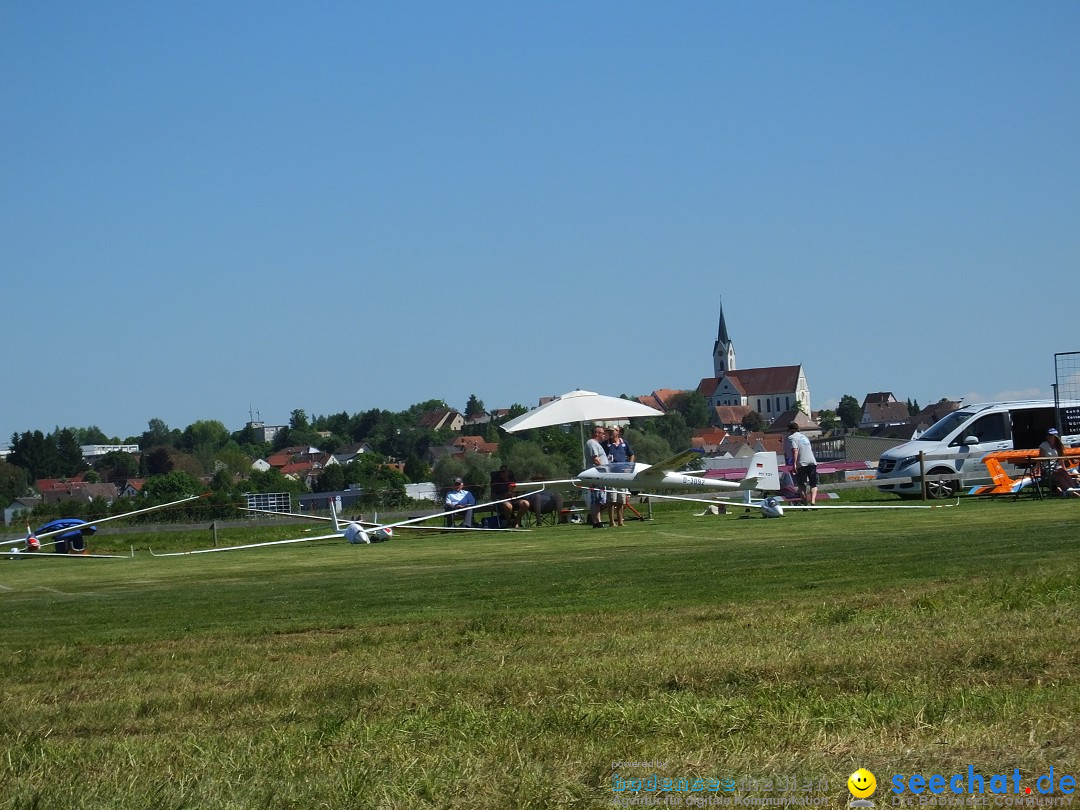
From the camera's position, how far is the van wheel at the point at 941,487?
23.5 m

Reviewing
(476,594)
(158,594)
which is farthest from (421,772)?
(158,594)

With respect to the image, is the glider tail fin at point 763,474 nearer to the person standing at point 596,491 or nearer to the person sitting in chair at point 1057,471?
the person standing at point 596,491

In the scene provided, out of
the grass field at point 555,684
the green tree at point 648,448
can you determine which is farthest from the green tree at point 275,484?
the grass field at point 555,684

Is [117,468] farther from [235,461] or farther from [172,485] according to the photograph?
[172,485]

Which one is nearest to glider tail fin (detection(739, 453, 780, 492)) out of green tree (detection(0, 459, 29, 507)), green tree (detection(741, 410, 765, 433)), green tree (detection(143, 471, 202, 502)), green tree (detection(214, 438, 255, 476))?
green tree (detection(143, 471, 202, 502))

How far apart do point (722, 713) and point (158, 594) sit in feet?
27.1

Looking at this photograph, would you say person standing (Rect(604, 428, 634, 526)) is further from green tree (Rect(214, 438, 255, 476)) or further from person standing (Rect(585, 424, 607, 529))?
green tree (Rect(214, 438, 255, 476))

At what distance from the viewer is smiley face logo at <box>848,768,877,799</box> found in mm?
3307

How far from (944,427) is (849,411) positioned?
572 ft

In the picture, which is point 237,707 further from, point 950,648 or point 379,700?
point 950,648

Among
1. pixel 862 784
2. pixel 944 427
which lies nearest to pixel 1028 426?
pixel 944 427

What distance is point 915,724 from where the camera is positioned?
398 cm

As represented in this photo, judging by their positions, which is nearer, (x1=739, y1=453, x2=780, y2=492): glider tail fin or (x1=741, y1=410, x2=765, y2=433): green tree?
(x1=739, y1=453, x2=780, y2=492): glider tail fin

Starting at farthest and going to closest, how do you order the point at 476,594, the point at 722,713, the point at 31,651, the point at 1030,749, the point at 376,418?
the point at 376,418 → the point at 476,594 → the point at 31,651 → the point at 722,713 → the point at 1030,749
